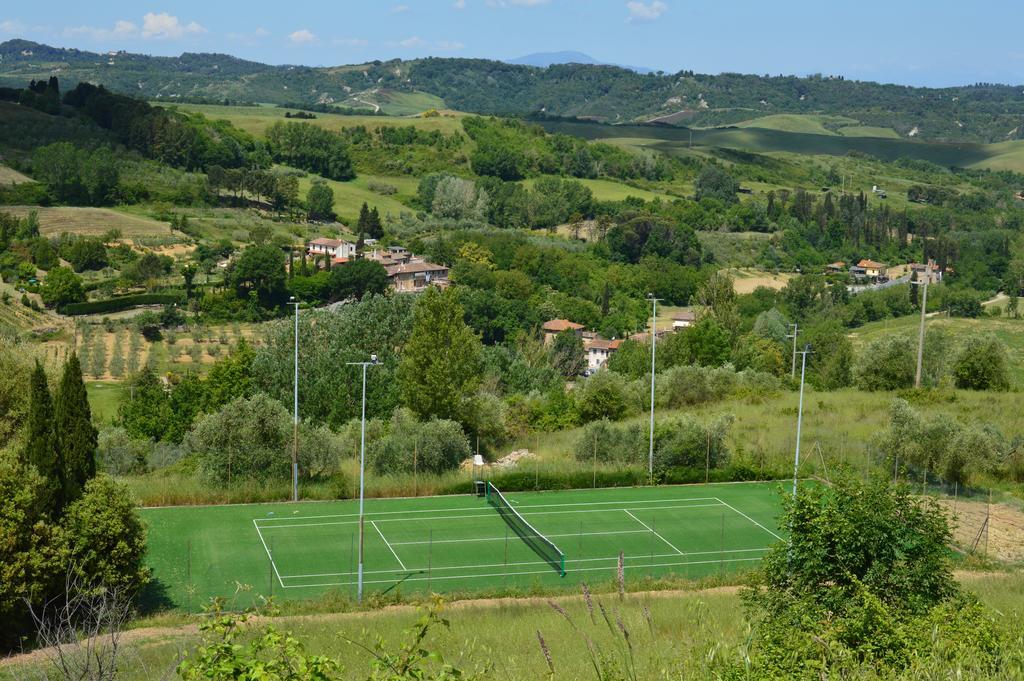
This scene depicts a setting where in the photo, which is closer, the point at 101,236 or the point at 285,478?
the point at 285,478

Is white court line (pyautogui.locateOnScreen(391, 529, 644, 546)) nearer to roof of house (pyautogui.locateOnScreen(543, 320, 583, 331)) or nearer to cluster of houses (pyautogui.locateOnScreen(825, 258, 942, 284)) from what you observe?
roof of house (pyautogui.locateOnScreen(543, 320, 583, 331))

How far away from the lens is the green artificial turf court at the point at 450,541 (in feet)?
84.8

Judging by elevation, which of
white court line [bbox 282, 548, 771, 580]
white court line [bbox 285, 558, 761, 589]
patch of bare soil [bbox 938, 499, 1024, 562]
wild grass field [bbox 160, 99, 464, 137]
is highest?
wild grass field [bbox 160, 99, 464, 137]

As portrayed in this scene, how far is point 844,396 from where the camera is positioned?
47.2 m

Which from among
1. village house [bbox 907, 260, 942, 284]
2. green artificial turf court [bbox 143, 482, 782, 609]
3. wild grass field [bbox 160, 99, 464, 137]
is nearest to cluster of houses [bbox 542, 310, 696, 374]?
village house [bbox 907, 260, 942, 284]

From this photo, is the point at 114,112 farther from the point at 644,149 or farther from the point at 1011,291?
the point at 1011,291

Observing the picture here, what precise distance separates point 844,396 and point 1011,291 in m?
69.2

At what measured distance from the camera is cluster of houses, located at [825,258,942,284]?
112 m

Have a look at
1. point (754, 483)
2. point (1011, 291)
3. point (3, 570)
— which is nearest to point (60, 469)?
point (3, 570)

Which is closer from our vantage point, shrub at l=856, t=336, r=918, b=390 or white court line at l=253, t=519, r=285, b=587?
white court line at l=253, t=519, r=285, b=587

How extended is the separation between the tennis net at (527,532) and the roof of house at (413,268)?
52065 millimetres

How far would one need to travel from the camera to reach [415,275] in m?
86.4

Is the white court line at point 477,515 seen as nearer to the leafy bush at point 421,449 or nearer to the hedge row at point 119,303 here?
the leafy bush at point 421,449

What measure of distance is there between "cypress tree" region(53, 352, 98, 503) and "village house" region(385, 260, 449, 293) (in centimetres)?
5766
